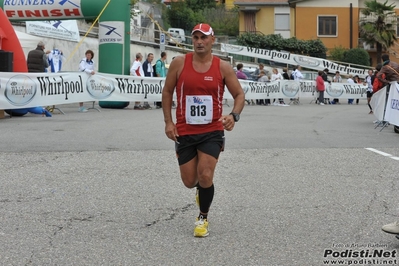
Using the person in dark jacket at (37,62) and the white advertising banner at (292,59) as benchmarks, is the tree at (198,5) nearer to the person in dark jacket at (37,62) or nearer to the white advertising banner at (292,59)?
the white advertising banner at (292,59)

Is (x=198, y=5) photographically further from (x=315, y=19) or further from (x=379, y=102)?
(x=379, y=102)

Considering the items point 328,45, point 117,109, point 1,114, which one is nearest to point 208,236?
point 1,114

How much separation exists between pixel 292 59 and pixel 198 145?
4726cm

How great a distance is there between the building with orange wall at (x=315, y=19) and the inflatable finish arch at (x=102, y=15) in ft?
141

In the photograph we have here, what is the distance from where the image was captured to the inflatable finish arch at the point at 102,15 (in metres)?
22.5

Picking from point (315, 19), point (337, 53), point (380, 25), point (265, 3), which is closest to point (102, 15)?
point (337, 53)

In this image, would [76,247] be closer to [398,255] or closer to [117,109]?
[398,255]

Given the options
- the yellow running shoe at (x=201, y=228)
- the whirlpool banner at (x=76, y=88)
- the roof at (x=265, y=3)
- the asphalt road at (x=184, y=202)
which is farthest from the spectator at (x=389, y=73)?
the roof at (x=265, y=3)

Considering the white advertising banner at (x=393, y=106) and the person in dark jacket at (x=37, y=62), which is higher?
the person in dark jacket at (x=37, y=62)

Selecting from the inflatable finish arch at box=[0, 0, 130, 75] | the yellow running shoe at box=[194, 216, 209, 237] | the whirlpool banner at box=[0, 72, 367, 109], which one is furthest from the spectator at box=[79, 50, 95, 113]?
the yellow running shoe at box=[194, 216, 209, 237]

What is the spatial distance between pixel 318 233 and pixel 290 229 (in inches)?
11.0

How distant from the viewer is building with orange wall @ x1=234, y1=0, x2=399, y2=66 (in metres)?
63.7

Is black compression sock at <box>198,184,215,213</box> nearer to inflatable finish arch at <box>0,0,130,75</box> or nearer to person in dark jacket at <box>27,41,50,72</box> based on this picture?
person in dark jacket at <box>27,41,50,72</box>

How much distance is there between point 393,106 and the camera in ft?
53.0
